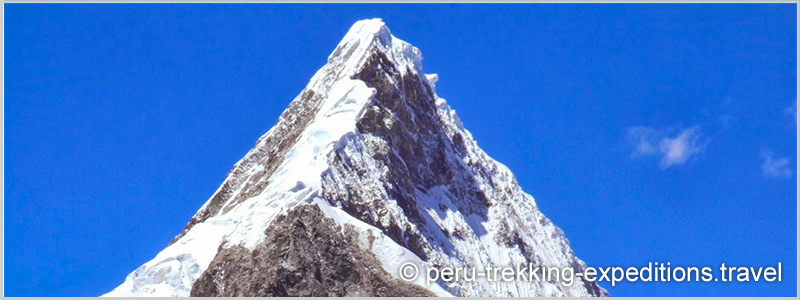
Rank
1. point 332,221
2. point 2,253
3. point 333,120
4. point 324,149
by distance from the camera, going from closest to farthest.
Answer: point 2,253 → point 332,221 → point 324,149 → point 333,120

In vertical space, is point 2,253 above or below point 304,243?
below

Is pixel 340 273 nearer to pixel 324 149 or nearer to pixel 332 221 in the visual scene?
pixel 332 221

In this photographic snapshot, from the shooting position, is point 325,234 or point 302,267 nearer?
point 302,267

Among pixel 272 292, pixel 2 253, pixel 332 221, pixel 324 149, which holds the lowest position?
pixel 2 253

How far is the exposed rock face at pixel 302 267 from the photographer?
503 feet

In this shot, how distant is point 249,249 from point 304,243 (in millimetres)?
5775

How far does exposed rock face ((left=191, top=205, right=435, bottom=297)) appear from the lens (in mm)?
153250

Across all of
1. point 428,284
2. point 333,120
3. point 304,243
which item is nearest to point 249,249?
point 304,243

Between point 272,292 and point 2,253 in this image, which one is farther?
point 272,292

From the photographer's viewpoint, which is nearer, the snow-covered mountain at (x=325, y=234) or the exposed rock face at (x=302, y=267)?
the exposed rock face at (x=302, y=267)

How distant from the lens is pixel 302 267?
154375 mm

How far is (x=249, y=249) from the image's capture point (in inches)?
6265

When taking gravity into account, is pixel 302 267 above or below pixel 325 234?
below

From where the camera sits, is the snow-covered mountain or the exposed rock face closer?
the exposed rock face
